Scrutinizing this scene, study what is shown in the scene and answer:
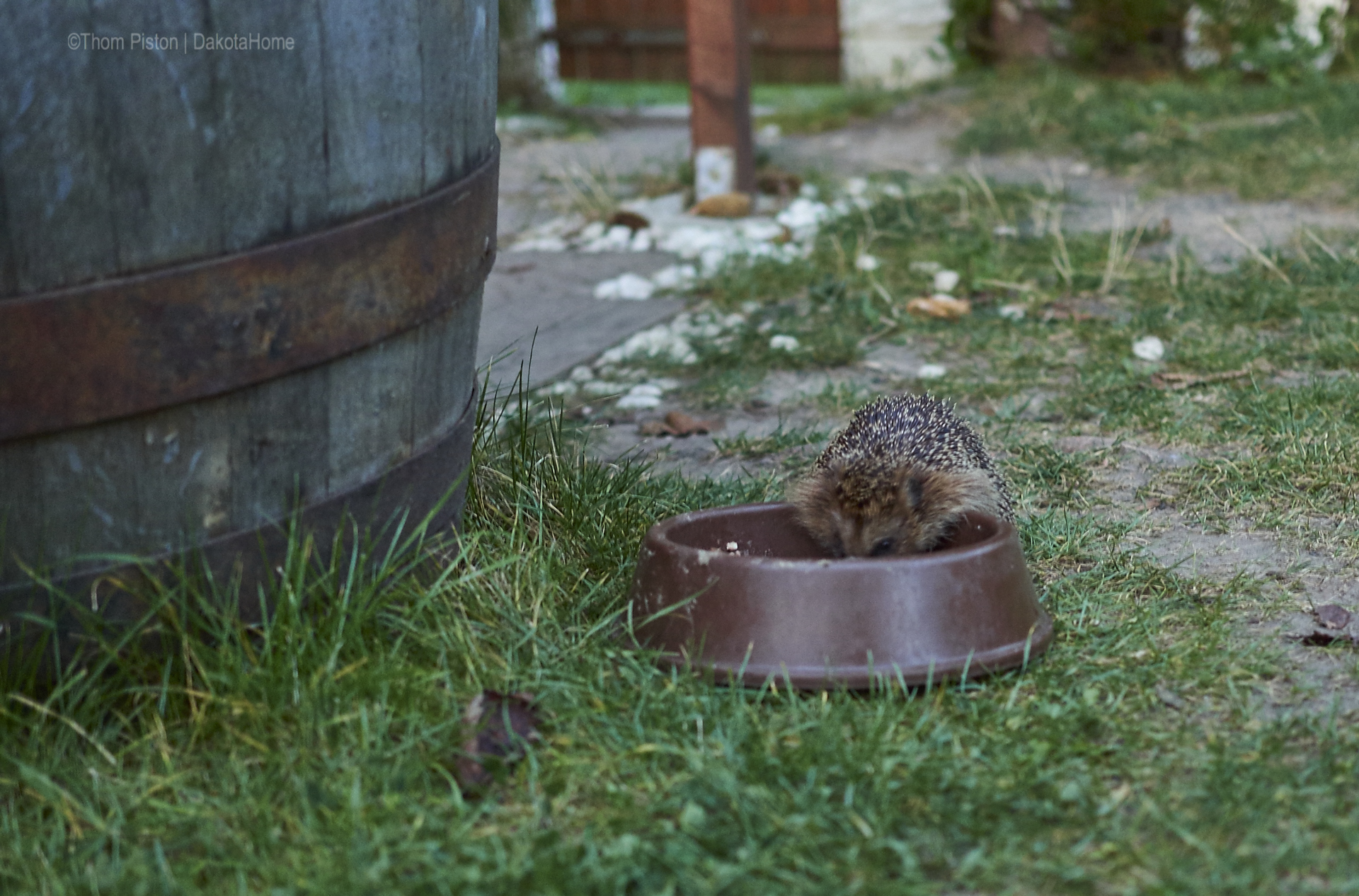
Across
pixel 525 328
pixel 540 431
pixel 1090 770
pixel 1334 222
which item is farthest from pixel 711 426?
pixel 1334 222

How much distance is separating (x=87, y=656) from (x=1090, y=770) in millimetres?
1856

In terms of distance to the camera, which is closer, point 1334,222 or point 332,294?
point 332,294

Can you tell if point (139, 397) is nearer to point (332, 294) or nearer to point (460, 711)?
point (332, 294)

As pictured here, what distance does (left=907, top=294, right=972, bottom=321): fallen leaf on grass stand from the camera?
5.99 m

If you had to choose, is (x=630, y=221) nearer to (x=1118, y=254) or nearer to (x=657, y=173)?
(x=657, y=173)

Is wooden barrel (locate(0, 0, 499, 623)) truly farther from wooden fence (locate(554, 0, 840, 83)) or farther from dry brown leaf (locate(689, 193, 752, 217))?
wooden fence (locate(554, 0, 840, 83))

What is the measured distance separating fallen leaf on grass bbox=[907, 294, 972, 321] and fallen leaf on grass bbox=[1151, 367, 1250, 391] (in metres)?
1.14

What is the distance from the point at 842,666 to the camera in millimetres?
2766

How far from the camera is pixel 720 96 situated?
808cm

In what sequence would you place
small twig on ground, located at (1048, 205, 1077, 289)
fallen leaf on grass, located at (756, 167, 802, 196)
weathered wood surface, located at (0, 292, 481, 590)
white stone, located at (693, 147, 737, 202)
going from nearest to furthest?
weathered wood surface, located at (0, 292, 481, 590), small twig on ground, located at (1048, 205, 1077, 289), white stone, located at (693, 147, 737, 202), fallen leaf on grass, located at (756, 167, 802, 196)

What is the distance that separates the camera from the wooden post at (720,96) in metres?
7.96

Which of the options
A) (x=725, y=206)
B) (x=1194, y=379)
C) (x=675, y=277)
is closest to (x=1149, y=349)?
(x=1194, y=379)

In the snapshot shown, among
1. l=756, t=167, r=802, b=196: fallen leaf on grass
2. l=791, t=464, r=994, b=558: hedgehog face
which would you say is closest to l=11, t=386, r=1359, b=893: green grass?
l=791, t=464, r=994, b=558: hedgehog face

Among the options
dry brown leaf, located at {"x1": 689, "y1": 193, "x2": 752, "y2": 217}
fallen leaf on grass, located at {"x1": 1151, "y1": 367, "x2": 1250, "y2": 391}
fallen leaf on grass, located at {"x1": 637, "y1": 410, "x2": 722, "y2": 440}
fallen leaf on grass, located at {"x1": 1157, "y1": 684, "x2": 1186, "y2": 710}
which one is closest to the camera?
fallen leaf on grass, located at {"x1": 1157, "y1": 684, "x2": 1186, "y2": 710}
